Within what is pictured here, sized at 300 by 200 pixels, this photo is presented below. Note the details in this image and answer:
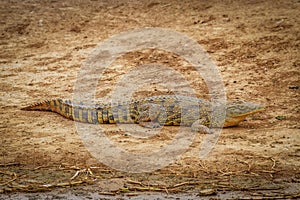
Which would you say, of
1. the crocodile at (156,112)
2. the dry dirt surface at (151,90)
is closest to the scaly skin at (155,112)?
the crocodile at (156,112)

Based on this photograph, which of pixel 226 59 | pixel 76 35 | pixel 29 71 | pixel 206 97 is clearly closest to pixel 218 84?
pixel 206 97

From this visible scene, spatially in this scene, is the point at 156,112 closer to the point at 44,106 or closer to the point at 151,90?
the point at 151,90

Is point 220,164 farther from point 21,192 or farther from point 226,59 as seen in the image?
point 226,59

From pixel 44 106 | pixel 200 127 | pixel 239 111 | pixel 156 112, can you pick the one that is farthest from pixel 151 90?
pixel 239 111

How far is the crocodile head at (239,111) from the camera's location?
21.6 ft

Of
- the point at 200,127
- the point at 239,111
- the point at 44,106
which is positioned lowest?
the point at 200,127

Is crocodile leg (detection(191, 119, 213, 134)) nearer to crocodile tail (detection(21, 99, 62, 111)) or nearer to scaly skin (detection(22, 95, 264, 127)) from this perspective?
scaly skin (detection(22, 95, 264, 127))

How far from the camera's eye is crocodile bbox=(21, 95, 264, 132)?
6.80 meters

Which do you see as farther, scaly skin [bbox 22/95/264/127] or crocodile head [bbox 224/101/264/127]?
scaly skin [bbox 22/95/264/127]

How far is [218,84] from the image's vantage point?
8.55m

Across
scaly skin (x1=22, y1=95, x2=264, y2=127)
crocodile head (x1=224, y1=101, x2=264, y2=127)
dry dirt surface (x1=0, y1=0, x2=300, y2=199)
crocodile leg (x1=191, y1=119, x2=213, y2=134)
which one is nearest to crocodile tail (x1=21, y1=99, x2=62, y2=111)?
dry dirt surface (x1=0, y1=0, x2=300, y2=199)

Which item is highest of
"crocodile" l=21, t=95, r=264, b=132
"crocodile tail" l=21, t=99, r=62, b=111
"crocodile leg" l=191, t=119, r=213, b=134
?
"crocodile tail" l=21, t=99, r=62, b=111

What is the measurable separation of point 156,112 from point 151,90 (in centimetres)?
167

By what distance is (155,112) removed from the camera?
271 inches
